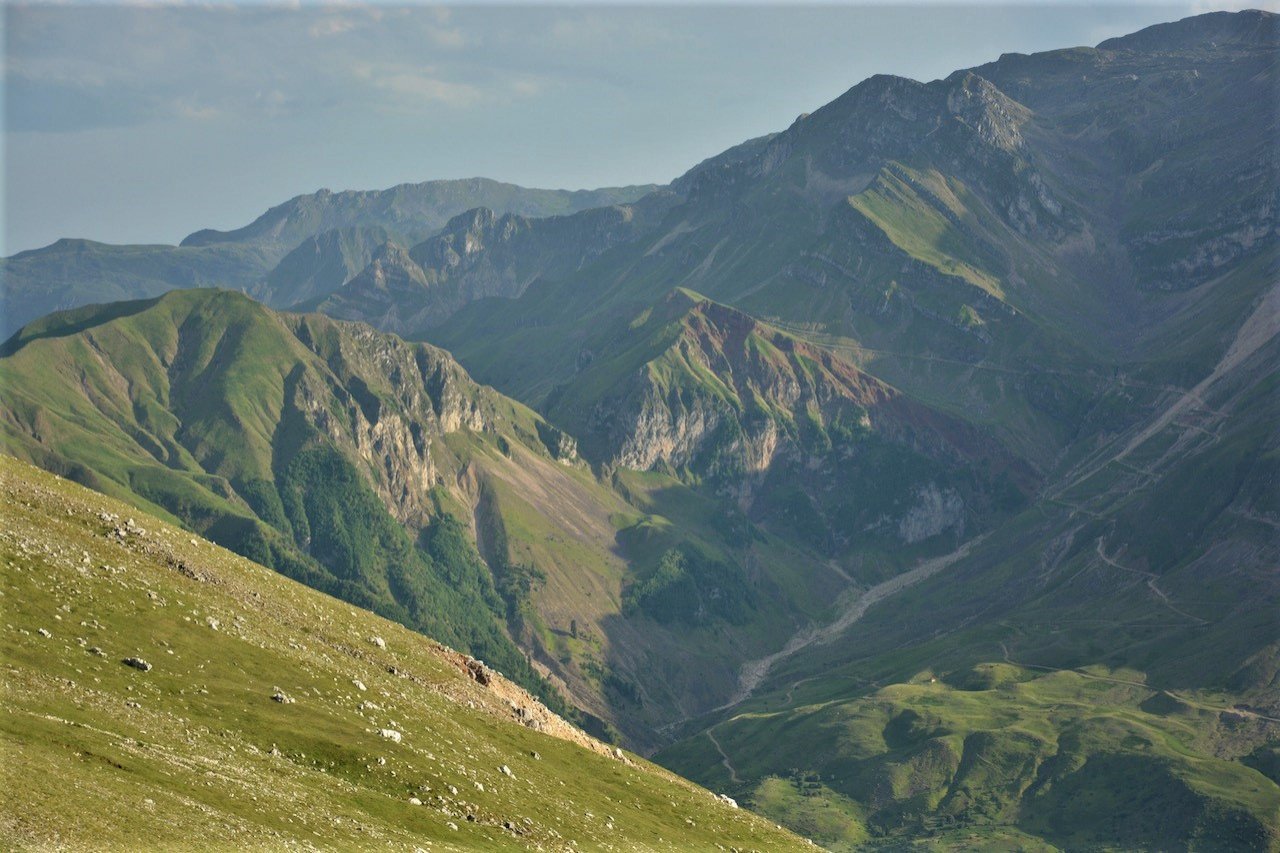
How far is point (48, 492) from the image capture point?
130 m

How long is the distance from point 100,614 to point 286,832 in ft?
120

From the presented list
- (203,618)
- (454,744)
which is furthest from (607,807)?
(203,618)

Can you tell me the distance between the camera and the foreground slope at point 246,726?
78625 mm

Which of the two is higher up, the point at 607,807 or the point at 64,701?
the point at 64,701

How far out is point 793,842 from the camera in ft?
465

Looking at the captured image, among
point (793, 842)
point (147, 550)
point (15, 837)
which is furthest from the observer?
point (793, 842)

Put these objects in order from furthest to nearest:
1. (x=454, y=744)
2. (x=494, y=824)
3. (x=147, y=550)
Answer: (x=147, y=550)
(x=454, y=744)
(x=494, y=824)

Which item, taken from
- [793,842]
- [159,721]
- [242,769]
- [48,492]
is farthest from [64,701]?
[793,842]

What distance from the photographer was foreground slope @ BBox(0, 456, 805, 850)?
3095 inches

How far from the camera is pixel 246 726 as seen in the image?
322ft

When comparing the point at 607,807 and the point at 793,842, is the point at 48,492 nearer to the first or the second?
the point at 607,807

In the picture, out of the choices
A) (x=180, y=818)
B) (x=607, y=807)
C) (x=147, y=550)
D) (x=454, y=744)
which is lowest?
(x=607, y=807)

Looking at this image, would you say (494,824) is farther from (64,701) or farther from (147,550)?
(147,550)

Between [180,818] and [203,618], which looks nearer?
[180,818]
